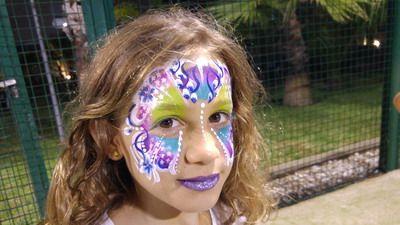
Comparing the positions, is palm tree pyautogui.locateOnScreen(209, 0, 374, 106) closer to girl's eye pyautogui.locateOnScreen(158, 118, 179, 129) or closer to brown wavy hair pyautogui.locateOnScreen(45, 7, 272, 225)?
brown wavy hair pyautogui.locateOnScreen(45, 7, 272, 225)

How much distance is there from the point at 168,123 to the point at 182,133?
4 cm

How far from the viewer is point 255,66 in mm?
2514

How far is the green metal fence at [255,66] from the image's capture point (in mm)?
2127

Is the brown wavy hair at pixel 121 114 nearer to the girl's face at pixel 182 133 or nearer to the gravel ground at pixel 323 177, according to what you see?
the girl's face at pixel 182 133

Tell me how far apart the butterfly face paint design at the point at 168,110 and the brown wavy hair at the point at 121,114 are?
0.03 meters

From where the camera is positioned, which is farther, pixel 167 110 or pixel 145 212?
pixel 145 212

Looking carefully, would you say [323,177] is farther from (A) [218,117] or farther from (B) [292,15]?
(A) [218,117]

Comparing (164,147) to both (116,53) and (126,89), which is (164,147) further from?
(116,53)

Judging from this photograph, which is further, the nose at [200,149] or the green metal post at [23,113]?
the green metal post at [23,113]

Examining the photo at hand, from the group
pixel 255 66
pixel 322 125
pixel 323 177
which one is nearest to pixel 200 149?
pixel 255 66

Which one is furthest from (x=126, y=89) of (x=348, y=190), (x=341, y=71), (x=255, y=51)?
(x=341, y=71)

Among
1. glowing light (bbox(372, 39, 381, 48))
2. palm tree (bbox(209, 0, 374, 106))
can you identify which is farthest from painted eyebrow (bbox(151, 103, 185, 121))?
glowing light (bbox(372, 39, 381, 48))

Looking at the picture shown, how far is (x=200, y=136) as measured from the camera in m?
0.92

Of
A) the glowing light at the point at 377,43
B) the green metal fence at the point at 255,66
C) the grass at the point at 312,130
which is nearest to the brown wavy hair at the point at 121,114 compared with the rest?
the green metal fence at the point at 255,66
